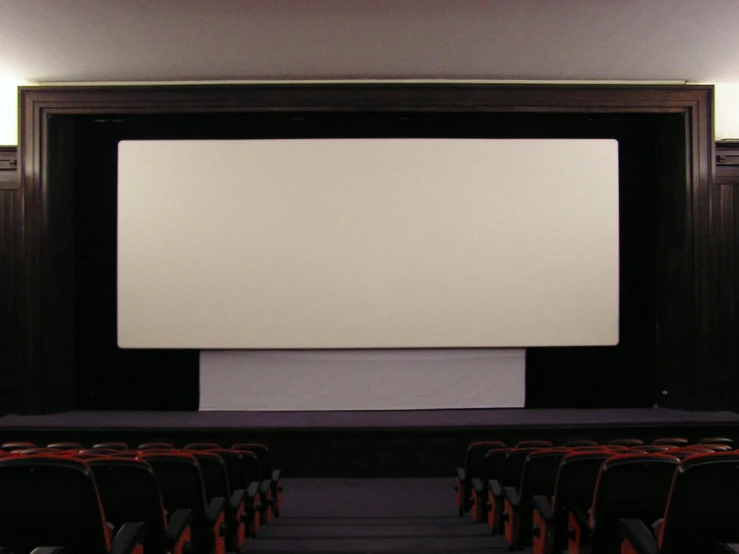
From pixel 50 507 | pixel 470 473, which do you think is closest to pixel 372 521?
pixel 470 473

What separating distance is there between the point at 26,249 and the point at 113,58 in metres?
2.38

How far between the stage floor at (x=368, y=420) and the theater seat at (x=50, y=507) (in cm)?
449

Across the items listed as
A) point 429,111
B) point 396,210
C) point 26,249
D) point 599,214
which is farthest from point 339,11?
point 26,249

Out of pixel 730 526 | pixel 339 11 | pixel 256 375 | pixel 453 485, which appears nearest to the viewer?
pixel 730 526

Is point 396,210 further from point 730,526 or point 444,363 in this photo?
point 730,526

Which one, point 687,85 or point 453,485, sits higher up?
point 687,85

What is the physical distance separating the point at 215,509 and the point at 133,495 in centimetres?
71

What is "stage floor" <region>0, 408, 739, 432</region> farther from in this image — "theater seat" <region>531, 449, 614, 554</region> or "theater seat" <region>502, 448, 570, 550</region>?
"theater seat" <region>531, 449, 614, 554</region>

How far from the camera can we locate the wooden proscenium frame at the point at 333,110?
23.0 feet

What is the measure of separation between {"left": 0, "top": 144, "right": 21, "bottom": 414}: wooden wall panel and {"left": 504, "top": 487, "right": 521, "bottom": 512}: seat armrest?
5.87m

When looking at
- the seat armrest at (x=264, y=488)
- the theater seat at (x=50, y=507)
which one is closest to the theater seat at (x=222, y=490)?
the seat armrest at (x=264, y=488)

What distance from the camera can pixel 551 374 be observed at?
766 centimetres

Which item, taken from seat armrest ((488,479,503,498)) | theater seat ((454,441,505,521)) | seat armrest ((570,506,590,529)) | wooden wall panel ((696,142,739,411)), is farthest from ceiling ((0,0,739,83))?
seat armrest ((570,506,590,529))

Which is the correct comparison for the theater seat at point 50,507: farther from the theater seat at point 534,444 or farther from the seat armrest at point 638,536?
the theater seat at point 534,444
